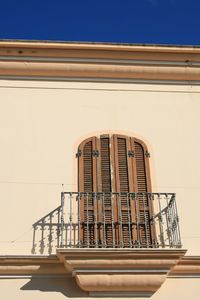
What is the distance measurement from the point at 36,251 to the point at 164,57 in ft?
15.1

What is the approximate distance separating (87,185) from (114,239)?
47.2 inches

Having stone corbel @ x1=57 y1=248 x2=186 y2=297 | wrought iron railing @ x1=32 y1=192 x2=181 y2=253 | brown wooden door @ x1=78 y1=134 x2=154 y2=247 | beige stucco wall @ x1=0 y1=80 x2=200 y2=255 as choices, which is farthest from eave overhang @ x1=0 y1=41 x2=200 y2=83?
stone corbel @ x1=57 y1=248 x2=186 y2=297

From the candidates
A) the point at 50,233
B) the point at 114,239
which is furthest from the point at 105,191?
the point at 50,233

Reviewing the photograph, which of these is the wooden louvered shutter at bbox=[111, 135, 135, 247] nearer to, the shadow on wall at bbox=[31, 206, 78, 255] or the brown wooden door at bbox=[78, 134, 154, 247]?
the brown wooden door at bbox=[78, 134, 154, 247]

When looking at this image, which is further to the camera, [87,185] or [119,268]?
[87,185]

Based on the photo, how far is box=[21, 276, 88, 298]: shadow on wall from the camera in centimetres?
717

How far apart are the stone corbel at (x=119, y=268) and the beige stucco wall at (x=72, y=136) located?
2.91 feet

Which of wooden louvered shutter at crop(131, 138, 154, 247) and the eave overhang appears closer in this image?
wooden louvered shutter at crop(131, 138, 154, 247)

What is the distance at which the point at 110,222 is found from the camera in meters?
7.78

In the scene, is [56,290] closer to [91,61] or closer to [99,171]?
[99,171]

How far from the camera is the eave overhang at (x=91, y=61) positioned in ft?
30.1

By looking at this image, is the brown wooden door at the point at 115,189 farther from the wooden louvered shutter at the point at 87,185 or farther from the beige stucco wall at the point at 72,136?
the beige stucco wall at the point at 72,136

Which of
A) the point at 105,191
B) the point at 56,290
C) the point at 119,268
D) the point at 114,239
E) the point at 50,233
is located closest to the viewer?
the point at 119,268

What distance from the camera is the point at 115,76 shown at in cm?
935
